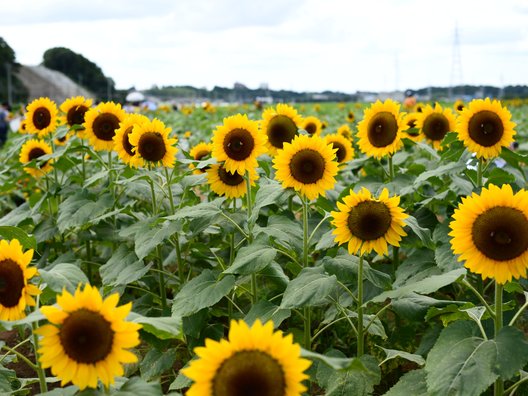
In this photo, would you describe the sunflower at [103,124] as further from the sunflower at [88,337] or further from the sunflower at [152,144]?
the sunflower at [88,337]

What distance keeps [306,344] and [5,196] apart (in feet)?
16.8

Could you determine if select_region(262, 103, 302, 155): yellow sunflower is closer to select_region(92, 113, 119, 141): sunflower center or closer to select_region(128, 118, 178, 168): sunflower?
select_region(128, 118, 178, 168): sunflower

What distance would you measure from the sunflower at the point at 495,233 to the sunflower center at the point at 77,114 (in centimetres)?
318

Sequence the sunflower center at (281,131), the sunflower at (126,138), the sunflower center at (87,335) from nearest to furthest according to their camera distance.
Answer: the sunflower center at (87,335), the sunflower at (126,138), the sunflower center at (281,131)

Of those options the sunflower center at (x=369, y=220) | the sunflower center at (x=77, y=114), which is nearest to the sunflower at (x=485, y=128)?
the sunflower center at (x=369, y=220)

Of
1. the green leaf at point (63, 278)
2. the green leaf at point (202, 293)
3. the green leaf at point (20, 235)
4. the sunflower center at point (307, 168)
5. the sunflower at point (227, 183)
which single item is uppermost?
the sunflower center at point (307, 168)

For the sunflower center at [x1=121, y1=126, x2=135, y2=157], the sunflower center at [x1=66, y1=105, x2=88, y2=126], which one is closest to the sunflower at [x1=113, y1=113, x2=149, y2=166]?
the sunflower center at [x1=121, y1=126, x2=135, y2=157]

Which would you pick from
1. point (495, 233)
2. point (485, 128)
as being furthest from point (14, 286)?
point (485, 128)

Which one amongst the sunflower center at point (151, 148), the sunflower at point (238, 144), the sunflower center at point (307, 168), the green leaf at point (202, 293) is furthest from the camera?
the sunflower center at point (151, 148)

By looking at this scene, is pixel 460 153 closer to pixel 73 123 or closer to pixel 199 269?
pixel 199 269

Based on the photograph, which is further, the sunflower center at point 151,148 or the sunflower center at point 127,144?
the sunflower center at point 127,144

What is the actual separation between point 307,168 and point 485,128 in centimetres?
120

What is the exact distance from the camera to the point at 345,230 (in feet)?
9.29

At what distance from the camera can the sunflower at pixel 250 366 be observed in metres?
→ 1.74
